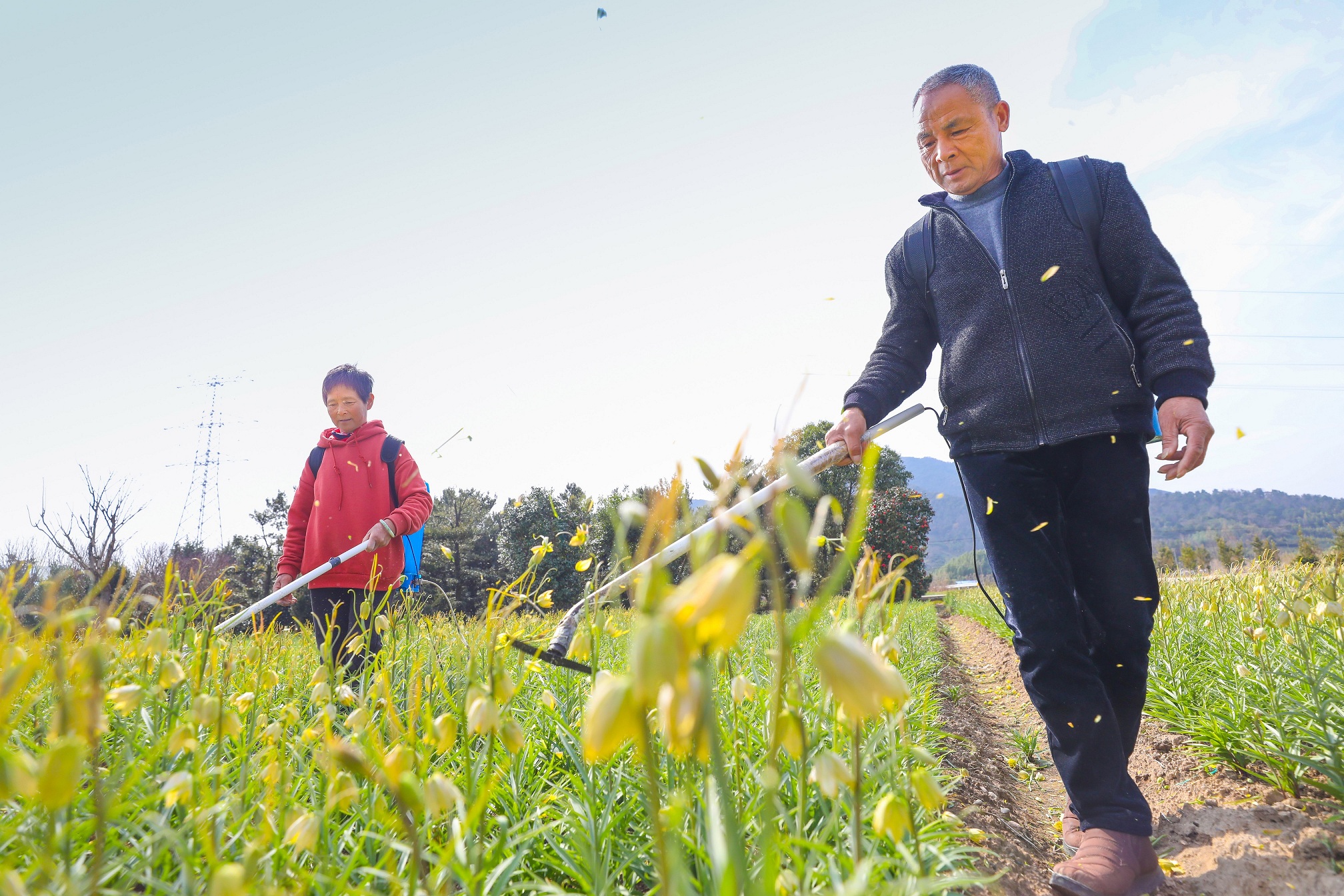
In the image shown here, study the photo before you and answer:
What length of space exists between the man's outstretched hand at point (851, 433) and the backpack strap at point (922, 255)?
589mm

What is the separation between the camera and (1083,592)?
2.17 m

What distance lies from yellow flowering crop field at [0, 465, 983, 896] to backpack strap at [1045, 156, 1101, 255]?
58.3 inches

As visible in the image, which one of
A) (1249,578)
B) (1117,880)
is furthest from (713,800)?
(1249,578)

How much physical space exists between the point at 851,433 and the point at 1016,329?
0.64 m

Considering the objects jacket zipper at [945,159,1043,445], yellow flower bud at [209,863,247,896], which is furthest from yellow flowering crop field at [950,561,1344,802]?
yellow flower bud at [209,863,247,896]

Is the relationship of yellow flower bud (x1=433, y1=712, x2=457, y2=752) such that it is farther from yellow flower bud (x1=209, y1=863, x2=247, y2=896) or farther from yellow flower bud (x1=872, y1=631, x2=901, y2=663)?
yellow flower bud (x1=872, y1=631, x2=901, y2=663)

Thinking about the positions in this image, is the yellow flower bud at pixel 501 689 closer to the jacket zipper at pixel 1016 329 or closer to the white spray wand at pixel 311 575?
the jacket zipper at pixel 1016 329

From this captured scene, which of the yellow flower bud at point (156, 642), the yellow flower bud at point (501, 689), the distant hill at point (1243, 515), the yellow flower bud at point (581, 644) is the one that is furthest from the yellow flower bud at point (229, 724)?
the distant hill at point (1243, 515)

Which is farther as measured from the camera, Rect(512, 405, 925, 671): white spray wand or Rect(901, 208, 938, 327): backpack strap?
Rect(901, 208, 938, 327): backpack strap

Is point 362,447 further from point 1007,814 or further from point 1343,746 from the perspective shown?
point 1343,746

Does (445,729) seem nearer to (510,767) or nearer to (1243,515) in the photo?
(510,767)

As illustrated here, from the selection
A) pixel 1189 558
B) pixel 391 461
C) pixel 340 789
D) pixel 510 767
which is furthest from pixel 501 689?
pixel 1189 558

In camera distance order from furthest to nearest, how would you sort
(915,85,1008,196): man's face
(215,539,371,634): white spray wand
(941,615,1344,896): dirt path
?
(215,539,371,634): white spray wand, (915,85,1008,196): man's face, (941,615,1344,896): dirt path

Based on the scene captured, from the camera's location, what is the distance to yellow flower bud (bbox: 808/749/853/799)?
1.00 meters
